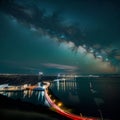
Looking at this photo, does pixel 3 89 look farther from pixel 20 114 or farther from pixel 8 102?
pixel 20 114

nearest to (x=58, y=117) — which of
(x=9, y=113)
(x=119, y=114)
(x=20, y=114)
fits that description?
(x=20, y=114)

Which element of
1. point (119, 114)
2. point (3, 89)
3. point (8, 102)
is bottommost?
point (119, 114)

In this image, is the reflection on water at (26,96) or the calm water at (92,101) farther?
the reflection on water at (26,96)

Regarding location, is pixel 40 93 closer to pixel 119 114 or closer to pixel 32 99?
pixel 32 99

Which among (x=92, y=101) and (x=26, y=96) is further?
(x=26, y=96)

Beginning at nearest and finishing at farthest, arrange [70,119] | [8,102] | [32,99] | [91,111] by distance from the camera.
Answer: [70,119] → [8,102] → [91,111] → [32,99]

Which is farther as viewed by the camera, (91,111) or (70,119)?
(91,111)

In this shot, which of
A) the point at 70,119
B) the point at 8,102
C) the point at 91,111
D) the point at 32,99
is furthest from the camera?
the point at 32,99

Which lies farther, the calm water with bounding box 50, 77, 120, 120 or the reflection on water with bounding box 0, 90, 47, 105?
the reflection on water with bounding box 0, 90, 47, 105

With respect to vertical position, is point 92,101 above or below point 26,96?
below

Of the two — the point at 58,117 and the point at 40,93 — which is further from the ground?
the point at 40,93
